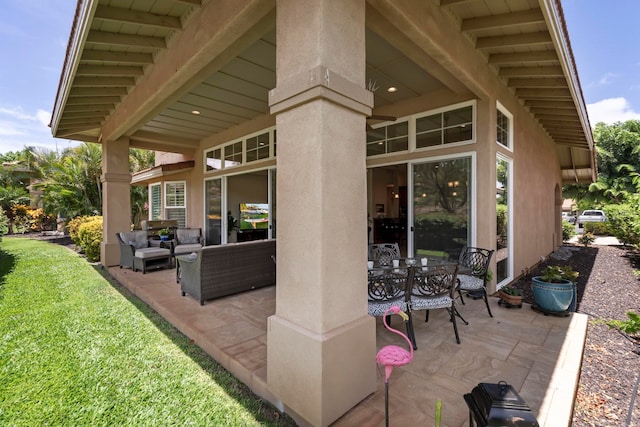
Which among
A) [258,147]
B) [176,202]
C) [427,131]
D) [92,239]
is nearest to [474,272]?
[427,131]

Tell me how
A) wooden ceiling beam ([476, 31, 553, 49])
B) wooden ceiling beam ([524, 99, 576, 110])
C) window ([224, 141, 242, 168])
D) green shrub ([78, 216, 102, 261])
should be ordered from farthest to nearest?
window ([224, 141, 242, 168]) < green shrub ([78, 216, 102, 261]) < wooden ceiling beam ([524, 99, 576, 110]) < wooden ceiling beam ([476, 31, 553, 49])

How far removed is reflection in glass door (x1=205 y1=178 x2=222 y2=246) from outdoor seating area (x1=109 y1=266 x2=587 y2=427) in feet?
15.4

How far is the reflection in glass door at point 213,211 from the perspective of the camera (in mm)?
8852

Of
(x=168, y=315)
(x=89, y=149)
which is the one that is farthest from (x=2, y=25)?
(x=168, y=315)

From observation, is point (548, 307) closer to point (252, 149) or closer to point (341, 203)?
point (341, 203)

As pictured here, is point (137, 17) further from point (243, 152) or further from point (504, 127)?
point (504, 127)

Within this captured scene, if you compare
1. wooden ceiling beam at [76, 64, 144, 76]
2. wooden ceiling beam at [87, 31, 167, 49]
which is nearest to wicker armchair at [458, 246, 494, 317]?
wooden ceiling beam at [87, 31, 167, 49]

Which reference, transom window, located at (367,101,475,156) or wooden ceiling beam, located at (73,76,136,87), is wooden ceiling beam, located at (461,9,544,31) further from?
wooden ceiling beam, located at (73,76,136,87)

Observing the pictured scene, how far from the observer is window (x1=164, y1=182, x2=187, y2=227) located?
35.9 feet

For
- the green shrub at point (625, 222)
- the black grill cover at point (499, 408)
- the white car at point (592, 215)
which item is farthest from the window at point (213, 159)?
the white car at point (592, 215)

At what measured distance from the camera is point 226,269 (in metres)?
4.41

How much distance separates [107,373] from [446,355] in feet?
10.2

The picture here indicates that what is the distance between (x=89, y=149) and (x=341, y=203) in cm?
1367

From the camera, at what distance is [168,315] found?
378 cm
